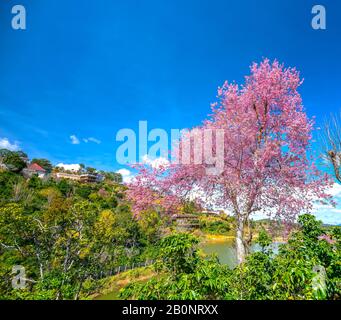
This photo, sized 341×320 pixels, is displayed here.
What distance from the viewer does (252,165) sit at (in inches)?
241

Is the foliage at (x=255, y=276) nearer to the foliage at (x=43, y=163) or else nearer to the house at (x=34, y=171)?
the house at (x=34, y=171)

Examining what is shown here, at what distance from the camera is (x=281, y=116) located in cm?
617

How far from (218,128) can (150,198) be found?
2.98 metres

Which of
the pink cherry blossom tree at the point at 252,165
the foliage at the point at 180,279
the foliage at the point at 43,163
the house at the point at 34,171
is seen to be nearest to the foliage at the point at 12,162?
the house at the point at 34,171

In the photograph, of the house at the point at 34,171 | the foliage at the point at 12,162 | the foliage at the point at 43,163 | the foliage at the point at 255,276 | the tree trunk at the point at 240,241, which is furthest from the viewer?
the foliage at the point at 43,163

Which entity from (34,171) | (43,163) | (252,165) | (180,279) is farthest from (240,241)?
(43,163)

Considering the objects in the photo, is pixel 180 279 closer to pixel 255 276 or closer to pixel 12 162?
pixel 255 276

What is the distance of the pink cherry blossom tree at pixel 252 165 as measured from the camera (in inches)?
234

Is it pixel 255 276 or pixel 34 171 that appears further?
pixel 34 171

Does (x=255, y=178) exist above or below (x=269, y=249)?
above

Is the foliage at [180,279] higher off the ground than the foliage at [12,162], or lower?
lower

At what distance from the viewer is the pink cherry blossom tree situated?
5.95 metres

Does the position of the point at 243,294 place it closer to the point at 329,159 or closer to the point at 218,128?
the point at 218,128
